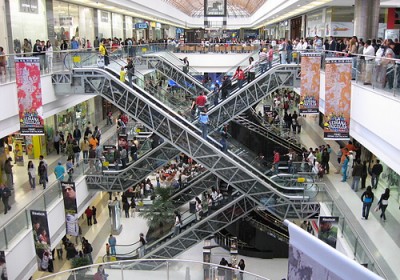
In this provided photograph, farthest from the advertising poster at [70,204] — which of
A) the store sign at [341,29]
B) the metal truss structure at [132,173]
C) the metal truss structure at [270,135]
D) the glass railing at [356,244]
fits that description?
the store sign at [341,29]

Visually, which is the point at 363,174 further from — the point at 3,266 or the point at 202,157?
the point at 3,266

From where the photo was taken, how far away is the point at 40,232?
50.8 feet

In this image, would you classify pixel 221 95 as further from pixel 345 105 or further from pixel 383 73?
pixel 383 73

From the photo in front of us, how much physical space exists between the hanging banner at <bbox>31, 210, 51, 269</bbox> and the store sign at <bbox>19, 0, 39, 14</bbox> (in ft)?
54.1

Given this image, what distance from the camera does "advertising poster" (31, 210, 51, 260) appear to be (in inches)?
607

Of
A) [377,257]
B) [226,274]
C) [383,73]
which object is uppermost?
[383,73]

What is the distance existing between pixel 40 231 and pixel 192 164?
58.6 feet

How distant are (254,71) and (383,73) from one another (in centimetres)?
1190

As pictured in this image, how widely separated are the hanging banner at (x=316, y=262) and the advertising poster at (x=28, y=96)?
1470 centimetres

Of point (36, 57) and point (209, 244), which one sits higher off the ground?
point (36, 57)

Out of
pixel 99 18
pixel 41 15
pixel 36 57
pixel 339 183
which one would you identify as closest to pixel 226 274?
pixel 36 57

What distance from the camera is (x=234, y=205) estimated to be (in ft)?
70.9

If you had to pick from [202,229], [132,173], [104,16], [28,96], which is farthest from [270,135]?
[104,16]

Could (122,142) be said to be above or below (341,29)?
below
